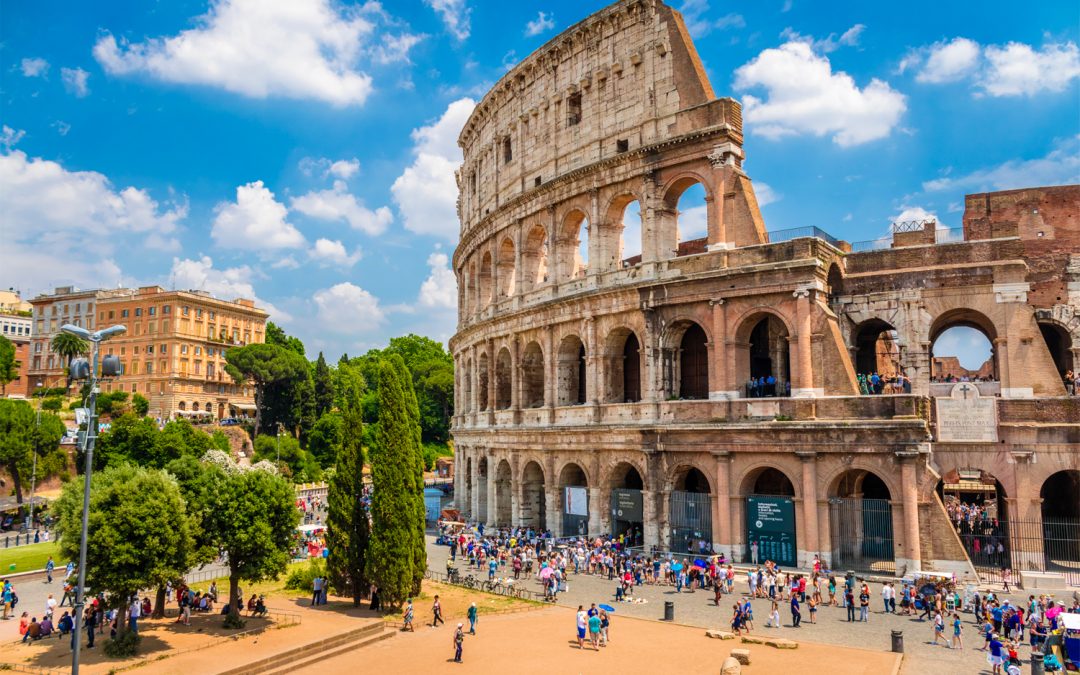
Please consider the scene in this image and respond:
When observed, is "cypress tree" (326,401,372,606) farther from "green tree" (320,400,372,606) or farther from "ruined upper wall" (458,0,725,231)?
"ruined upper wall" (458,0,725,231)

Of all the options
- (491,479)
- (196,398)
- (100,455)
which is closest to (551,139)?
(491,479)

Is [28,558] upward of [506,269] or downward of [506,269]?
downward

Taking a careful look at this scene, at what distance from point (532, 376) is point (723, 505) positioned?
42.0ft

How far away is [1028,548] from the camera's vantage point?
2570cm

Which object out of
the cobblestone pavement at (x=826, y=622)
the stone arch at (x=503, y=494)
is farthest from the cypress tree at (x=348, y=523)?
the stone arch at (x=503, y=494)

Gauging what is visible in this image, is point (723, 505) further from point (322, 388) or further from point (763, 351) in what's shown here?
point (322, 388)

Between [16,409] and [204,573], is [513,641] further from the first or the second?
[16,409]

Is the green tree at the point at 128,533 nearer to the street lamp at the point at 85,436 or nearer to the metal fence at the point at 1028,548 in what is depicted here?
the street lamp at the point at 85,436

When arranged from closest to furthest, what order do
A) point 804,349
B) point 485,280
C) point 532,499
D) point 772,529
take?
point 772,529 < point 804,349 < point 532,499 < point 485,280

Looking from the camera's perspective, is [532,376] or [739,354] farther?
[532,376]

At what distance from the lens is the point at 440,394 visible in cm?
8425

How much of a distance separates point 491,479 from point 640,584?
41.6ft

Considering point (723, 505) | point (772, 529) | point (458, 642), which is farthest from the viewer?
point (723, 505)

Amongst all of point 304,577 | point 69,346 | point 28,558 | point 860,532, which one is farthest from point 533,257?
point 69,346
